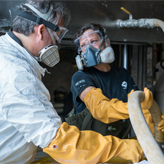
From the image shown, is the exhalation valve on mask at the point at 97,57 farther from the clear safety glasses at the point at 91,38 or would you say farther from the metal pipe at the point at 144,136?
the metal pipe at the point at 144,136

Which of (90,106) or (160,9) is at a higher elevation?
(160,9)

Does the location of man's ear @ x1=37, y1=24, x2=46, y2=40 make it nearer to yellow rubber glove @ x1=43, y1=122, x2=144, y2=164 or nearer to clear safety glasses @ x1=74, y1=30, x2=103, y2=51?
yellow rubber glove @ x1=43, y1=122, x2=144, y2=164

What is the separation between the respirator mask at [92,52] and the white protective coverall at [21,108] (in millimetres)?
863

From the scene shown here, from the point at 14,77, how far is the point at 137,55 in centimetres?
233

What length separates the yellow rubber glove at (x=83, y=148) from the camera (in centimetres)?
83

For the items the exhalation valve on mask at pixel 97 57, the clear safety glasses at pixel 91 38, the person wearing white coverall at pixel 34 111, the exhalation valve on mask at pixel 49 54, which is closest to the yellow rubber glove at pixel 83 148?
the person wearing white coverall at pixel 34 111

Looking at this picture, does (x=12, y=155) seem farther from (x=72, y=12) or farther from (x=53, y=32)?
(x=72, y=12)

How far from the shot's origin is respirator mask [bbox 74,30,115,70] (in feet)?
5.50

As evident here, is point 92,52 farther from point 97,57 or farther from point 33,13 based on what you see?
point 33,13

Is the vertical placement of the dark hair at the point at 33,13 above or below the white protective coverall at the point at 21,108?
above

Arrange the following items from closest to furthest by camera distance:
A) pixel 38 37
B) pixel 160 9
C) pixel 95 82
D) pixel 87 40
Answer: pixel 38 37, pixel 95 82, pixel 87 40, pixel 160 9

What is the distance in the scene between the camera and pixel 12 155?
918 millimetres

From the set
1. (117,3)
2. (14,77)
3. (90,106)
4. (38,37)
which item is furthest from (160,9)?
(14,77)

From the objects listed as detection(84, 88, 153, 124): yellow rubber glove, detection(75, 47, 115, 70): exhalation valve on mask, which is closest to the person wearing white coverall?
detection(84, 88, 153, 124): yellow rubber glove
